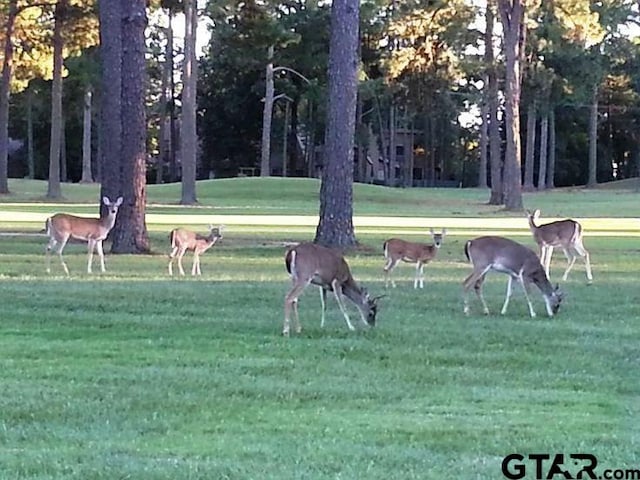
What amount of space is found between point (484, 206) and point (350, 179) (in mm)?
28004

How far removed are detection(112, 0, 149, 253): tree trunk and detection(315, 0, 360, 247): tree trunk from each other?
346 centimetres

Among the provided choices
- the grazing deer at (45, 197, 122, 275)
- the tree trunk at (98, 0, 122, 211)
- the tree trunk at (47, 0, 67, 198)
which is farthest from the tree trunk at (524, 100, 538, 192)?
the grazing deer at (45, 197, 122, 275)

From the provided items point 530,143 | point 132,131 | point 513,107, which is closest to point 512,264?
point 132,131

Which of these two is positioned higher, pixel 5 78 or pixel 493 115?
pixel 5 78

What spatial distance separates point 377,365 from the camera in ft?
37.3

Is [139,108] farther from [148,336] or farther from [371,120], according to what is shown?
[371,120]

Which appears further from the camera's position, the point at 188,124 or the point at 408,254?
Answer: the point at 188,124

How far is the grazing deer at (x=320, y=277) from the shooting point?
13.0 meters

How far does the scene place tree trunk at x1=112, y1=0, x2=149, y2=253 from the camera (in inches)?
934

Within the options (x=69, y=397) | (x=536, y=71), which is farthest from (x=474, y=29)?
(x=69, y=397)

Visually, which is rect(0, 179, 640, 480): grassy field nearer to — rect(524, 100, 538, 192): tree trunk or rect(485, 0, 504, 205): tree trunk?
rect(485, 0, 504, 205): tree trunk

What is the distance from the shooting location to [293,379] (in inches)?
416

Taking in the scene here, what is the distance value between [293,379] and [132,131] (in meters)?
14.0

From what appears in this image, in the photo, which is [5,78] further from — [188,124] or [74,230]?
[74,230]
